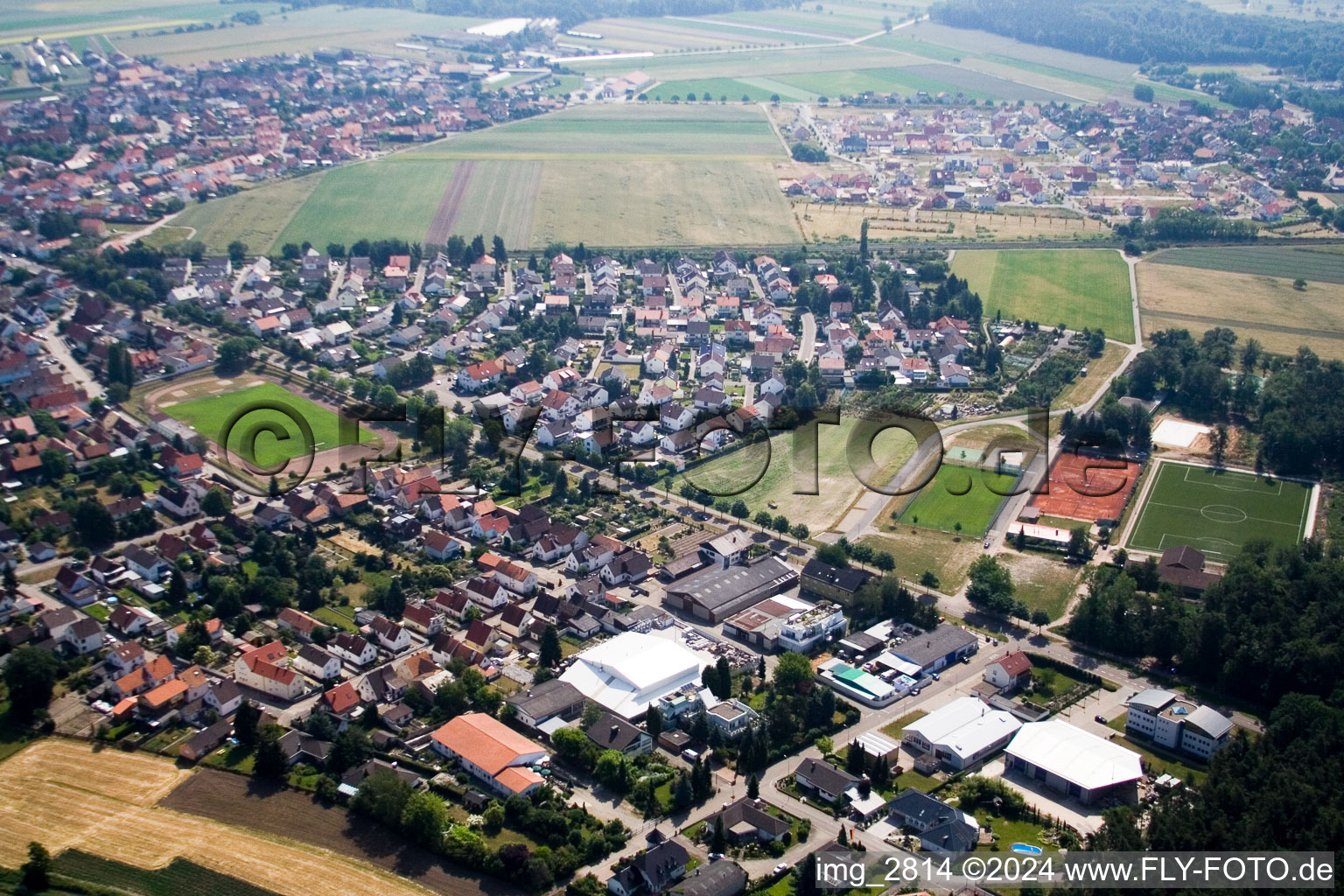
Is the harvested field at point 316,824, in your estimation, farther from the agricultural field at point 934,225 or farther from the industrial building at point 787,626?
the agricultural field at point 934,225

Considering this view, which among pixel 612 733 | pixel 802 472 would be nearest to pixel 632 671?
pixel 612 733

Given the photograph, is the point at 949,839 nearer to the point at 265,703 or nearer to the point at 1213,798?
the point at 1213,798

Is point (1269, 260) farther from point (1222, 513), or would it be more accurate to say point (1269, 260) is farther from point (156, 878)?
point (156, 878)

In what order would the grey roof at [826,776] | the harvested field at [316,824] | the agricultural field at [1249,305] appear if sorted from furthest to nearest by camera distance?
the agricultural field at [1249,305] → the grey roof at [826,776] → the harvested field at [316,824]

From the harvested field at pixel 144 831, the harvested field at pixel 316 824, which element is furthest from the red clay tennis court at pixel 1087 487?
the harvested field at pixel 144 831

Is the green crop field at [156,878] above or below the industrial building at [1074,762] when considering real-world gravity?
above

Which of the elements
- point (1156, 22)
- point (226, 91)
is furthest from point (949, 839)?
point (1156, 22)
